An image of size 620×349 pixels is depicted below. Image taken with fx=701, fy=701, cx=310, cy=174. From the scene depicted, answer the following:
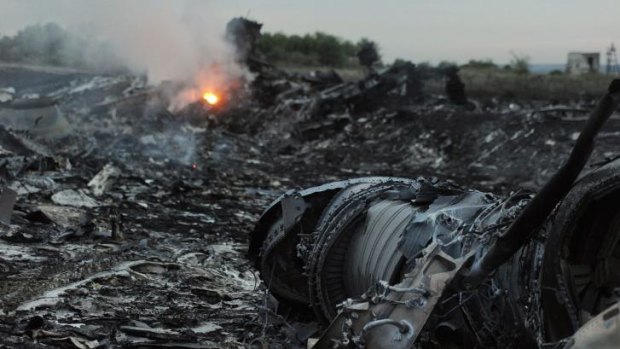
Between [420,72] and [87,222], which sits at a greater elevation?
[420,72]

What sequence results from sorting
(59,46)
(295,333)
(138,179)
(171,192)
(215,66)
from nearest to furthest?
1. (295,333)
2. (171,192)
3. (138,179)
4. (215,66)
5. (59,46)

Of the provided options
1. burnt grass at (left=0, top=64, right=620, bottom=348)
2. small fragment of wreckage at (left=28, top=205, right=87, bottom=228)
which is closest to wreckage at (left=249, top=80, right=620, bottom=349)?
burnt grass at (left=0, top=64, right=620, bottom=348)

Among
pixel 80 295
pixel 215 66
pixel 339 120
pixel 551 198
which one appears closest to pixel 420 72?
pixel 339 120

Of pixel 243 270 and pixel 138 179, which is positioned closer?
pixel 243 270

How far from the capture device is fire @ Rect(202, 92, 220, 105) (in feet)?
66.0

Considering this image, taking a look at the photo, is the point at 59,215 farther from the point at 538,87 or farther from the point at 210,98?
the point at 538,87

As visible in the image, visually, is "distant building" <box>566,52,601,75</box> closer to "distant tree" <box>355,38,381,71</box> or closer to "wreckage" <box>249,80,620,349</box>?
"distant tree" <box>355,38,381,71</box>

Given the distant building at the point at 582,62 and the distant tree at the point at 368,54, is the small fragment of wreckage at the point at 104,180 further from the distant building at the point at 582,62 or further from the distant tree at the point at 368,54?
the distant building at the point at 582,62

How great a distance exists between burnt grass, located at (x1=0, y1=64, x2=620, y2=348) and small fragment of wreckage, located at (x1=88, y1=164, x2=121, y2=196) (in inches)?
6.5

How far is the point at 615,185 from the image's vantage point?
2.21 m

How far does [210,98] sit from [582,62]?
71.7 ft

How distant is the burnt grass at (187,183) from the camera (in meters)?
4.36

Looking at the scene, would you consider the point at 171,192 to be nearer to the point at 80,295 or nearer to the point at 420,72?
the point at 80,295

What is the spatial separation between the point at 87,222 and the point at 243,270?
2020mm
